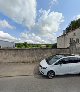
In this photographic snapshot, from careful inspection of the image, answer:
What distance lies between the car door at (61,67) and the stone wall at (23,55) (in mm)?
5581

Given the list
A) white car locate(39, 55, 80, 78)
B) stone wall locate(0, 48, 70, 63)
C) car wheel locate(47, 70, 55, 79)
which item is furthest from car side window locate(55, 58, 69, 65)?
stone wall locate(0, 48, 70, 63)

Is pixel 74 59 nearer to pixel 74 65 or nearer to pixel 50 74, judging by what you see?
Answer: pixel 74 65

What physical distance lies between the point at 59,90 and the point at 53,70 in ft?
10.3

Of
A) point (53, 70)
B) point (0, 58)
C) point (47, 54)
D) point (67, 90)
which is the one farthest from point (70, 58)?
point (0, 58)

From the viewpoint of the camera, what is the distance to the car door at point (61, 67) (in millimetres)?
11766

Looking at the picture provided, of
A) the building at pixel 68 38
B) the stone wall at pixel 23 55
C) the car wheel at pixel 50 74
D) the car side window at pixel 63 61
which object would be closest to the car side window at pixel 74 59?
the car side window at pixel 63 61

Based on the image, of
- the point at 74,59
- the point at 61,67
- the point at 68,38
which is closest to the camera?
the point at 61,67

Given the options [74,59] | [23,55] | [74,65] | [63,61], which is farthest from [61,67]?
[23,55]

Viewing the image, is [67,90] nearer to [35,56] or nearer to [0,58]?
[35,56]

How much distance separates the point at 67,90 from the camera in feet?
28.3

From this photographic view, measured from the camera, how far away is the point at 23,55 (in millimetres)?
17250

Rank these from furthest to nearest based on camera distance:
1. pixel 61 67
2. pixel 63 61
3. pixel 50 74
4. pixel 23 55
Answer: pixel 23 55, pixel 63 61, pixel 61 67, pixel 50 74

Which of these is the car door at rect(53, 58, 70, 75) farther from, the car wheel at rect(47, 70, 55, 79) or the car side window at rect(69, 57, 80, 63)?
the car side window at rect(69, 57, 80, 63)

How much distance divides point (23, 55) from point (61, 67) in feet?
21.2
